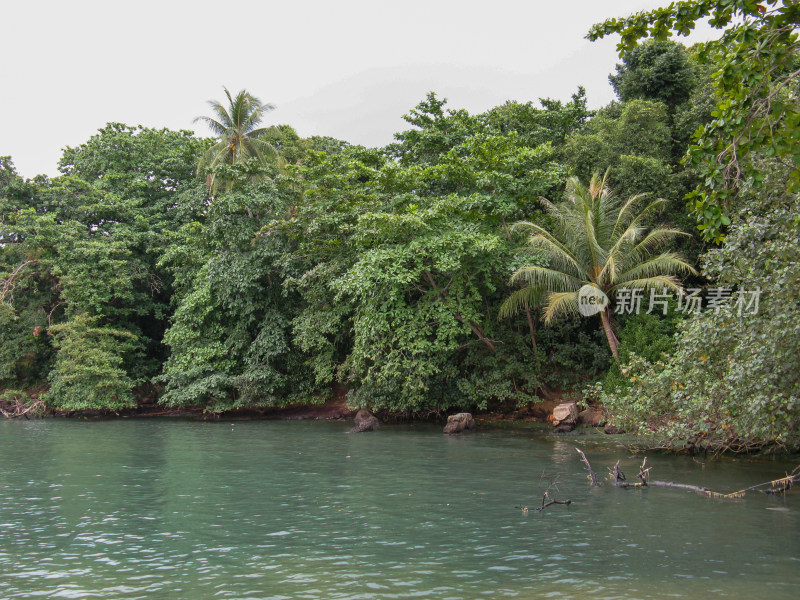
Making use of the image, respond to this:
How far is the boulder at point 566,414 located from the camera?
61.7ft

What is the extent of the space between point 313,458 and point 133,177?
20.0 m

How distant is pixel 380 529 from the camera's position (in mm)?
8555

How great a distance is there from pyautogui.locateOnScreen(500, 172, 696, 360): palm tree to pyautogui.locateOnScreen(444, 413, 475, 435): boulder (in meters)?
3.45

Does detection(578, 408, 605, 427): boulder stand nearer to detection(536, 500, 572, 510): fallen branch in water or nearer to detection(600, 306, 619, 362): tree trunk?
detection(600, 306, 619, 362): tree trunk

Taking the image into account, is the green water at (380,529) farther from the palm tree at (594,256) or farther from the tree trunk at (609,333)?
the palm tree at (594,256)

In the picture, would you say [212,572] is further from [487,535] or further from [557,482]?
[557,482]

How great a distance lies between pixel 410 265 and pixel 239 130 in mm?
13188

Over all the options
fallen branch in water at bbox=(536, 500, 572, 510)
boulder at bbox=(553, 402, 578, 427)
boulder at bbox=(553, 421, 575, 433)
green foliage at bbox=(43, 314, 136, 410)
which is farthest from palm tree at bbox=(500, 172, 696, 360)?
green foliage at bbox=(43, 314, 136, 410)

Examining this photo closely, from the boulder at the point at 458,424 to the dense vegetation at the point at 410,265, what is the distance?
1.41m

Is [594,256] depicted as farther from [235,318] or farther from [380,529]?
[235,318]

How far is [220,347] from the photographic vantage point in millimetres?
24812

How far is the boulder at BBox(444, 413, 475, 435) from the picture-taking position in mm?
19312

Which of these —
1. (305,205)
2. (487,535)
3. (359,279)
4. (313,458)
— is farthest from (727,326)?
(305,205)

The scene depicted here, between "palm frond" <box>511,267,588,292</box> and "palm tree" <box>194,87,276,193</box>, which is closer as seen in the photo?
"palm frond" <box>511,267,588,292</box>
